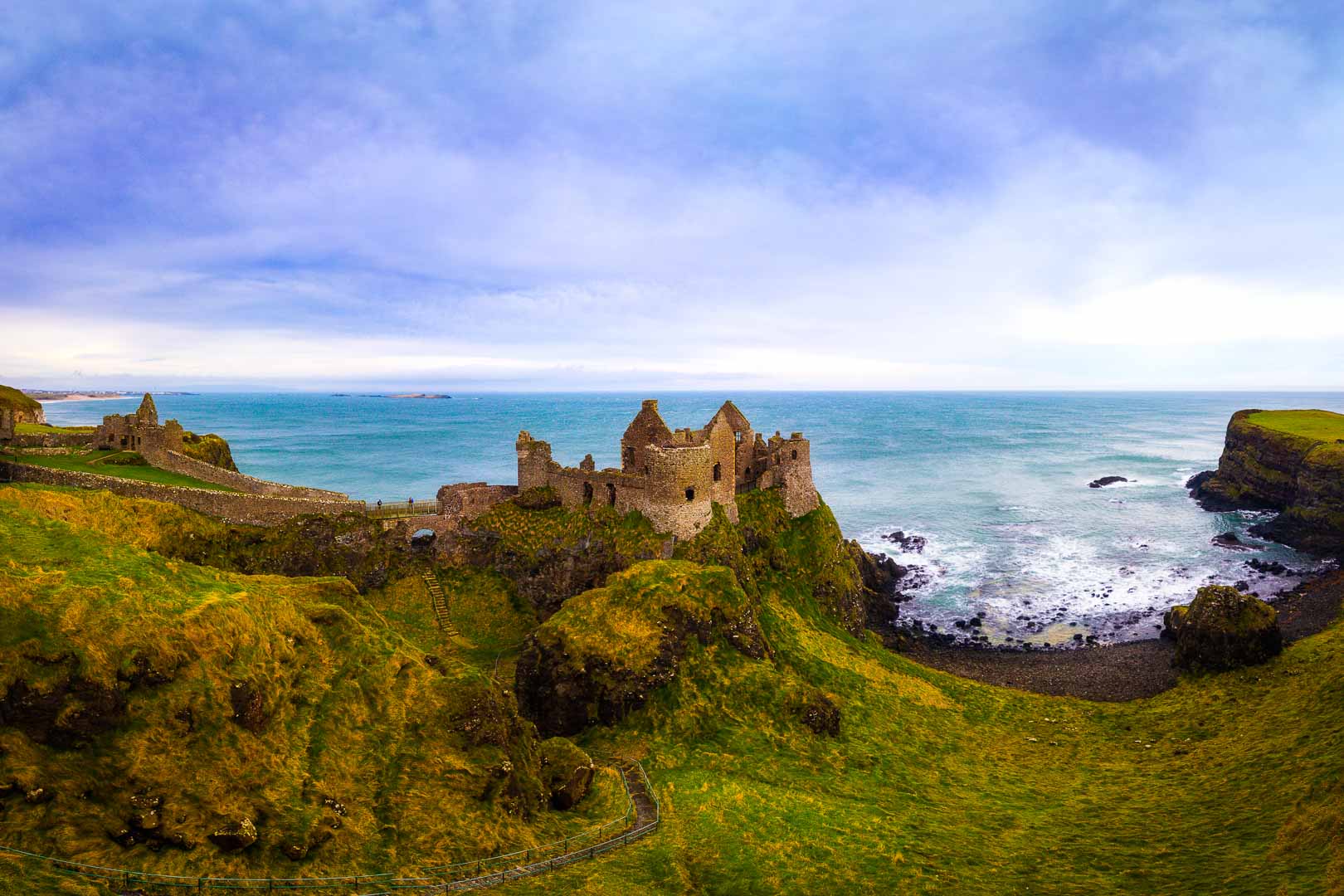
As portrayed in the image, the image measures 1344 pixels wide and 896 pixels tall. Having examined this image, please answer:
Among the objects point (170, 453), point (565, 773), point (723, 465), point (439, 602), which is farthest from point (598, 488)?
point (170, 453)

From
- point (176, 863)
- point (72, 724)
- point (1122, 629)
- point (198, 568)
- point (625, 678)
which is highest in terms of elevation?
point (198, 568)

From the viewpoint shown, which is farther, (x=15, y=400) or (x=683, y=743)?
(x=15, y=400)

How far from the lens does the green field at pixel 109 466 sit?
40.4m

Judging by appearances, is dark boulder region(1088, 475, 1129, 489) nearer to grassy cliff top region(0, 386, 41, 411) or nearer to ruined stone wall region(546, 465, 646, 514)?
ruined stone wall region(546, 465, 646, 514)

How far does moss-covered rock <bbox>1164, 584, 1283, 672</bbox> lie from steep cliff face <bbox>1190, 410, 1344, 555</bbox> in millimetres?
39268

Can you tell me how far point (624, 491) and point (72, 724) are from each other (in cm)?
2813

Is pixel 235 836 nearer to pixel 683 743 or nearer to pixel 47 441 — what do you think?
pixel 683 743

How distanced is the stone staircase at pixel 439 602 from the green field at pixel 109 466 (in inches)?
552

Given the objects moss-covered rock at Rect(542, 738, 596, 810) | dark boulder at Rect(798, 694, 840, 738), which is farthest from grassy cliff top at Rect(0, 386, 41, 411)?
dark boulder at Rect(798, 694, 840, 738)

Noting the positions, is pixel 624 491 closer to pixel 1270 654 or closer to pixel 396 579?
pixel 396 579

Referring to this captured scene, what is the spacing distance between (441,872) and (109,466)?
41541 mm

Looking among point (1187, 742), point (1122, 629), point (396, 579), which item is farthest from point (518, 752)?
point (1122, 629)

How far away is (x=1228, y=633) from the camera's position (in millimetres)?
38031

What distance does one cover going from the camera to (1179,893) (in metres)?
19.4
